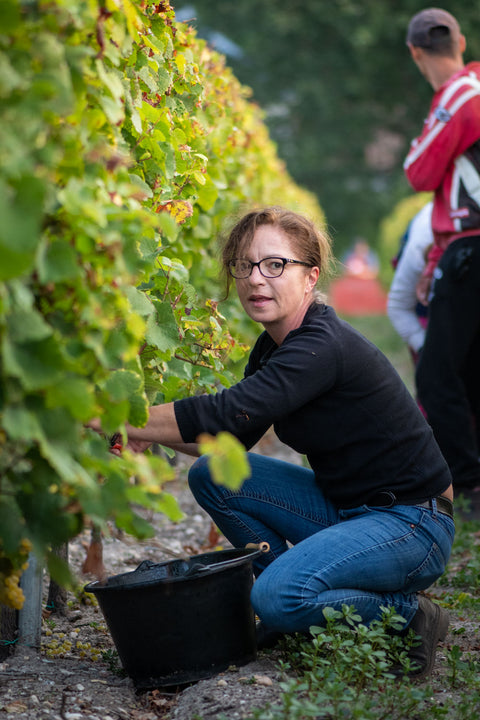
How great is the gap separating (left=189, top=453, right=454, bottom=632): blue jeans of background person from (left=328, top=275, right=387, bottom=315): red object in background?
17.0 meters

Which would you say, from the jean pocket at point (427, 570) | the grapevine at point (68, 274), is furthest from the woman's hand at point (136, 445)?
the jean pocket at point (427, 570)

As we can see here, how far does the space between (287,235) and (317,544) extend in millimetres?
913

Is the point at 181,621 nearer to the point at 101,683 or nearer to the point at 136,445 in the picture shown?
the point at 101,683

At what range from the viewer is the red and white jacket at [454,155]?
396 centimetres

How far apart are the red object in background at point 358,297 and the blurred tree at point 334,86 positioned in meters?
3.75

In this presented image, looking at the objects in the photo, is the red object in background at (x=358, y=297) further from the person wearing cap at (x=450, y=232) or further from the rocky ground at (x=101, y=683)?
the rocky ground at (x=101, y=683)

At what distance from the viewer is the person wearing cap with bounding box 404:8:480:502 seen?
3.99 m

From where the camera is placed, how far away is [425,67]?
427cm

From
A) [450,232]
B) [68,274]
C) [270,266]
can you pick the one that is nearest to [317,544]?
[270,266]

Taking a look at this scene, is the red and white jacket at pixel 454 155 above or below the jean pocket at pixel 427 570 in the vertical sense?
above

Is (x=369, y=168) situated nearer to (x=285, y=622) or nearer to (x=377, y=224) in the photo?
(x=377, y=224)

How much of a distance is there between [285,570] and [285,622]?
0.14 metres

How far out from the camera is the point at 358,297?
2073 centimetres

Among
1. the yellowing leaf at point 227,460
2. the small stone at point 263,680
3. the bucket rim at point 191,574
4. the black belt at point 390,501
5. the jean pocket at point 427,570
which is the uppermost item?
the yellowing leaf at point 227,460
